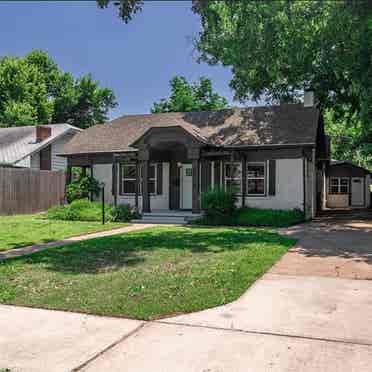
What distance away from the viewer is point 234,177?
57.9 feet

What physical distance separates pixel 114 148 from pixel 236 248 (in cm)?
1149

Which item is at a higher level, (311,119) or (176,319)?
(311,119)

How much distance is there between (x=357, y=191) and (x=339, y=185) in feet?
4.20

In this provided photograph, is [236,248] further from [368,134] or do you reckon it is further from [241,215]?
[368,134]

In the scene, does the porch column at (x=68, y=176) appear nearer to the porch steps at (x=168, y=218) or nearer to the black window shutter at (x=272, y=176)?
the porch steps at (x=168, y=218)

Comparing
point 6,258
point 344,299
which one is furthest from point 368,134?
point 6,258

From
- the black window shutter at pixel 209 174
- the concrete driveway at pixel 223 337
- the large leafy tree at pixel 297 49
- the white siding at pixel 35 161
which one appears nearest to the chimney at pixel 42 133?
the white siding at pixel 35 161

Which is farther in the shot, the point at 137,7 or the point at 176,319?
the point at 137,7

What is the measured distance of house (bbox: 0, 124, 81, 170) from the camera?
26.2m

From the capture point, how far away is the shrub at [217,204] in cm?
1511

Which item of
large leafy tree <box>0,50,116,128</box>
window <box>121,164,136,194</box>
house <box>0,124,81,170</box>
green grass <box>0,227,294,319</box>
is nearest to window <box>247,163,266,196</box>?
window <box>121,164,136,194</box>

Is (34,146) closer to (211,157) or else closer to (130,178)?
(130,178)

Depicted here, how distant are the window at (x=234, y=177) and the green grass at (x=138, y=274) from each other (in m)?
7.22

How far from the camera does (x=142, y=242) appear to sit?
394 inches
